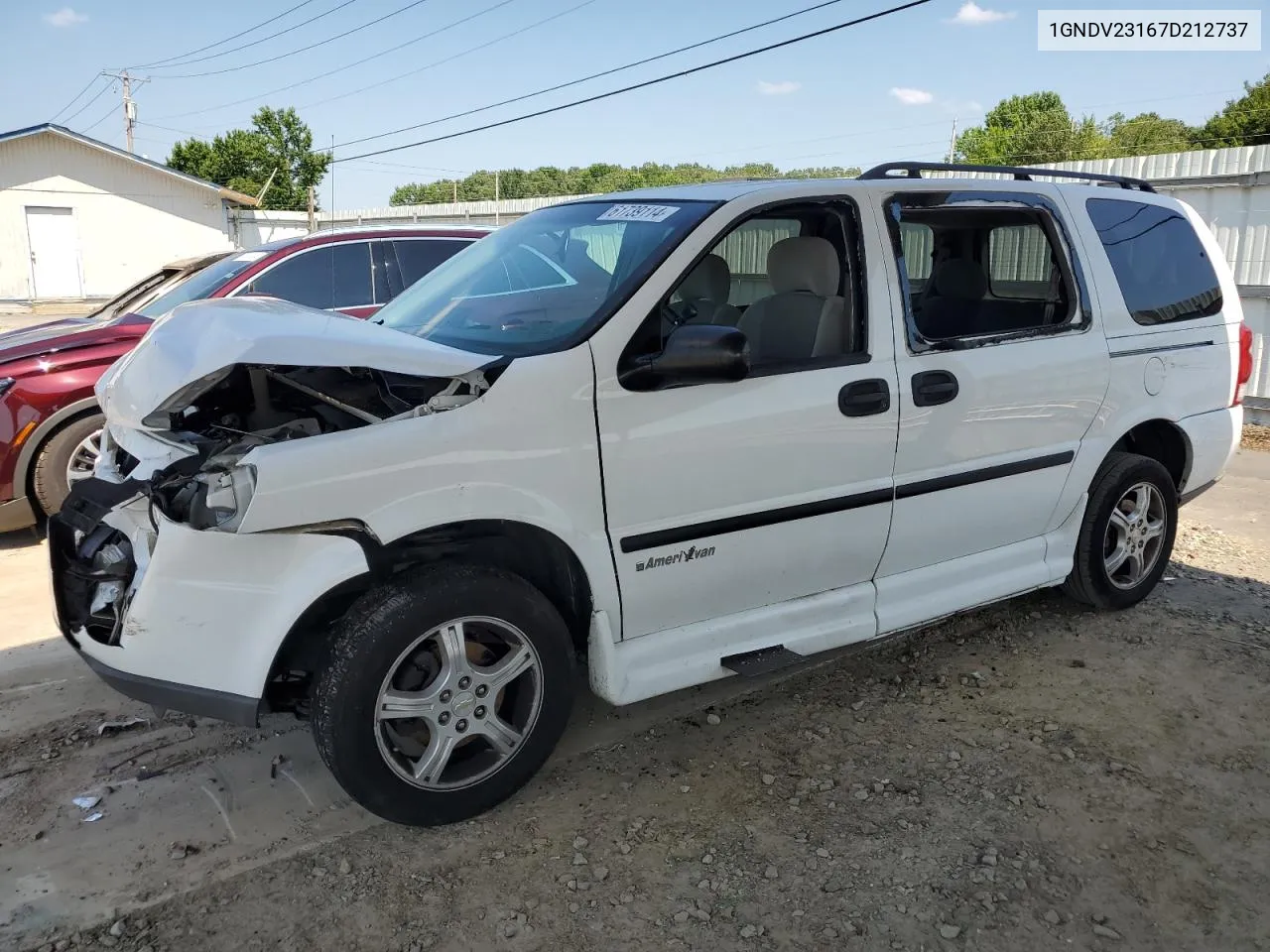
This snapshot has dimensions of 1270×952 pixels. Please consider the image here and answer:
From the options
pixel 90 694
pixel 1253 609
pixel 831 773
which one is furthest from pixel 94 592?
pixel 1253 609

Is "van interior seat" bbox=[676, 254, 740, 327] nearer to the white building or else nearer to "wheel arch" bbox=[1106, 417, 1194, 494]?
"wheel arch" bbox=[1106, 417, 1194, 494]

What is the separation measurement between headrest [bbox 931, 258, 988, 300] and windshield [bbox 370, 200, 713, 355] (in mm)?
1848

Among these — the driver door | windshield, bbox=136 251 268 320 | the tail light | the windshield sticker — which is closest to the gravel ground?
the tail light

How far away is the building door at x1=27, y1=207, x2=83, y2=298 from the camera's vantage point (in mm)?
28484

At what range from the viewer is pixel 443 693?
2924mm

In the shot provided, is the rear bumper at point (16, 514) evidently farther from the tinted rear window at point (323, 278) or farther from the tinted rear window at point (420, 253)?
the tinted rear window at point (420, 253)

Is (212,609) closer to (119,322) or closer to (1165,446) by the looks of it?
(1165,446)

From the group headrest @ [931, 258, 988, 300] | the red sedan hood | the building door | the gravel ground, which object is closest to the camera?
headrest @ [931, 258, 988, 300]

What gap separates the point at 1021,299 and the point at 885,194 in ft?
3.84

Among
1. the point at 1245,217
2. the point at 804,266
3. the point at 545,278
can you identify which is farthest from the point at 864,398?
the point at 1245,217

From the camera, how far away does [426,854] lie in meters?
2.91

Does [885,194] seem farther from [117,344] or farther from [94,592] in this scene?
[117,344]

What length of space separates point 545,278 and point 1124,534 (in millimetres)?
3007

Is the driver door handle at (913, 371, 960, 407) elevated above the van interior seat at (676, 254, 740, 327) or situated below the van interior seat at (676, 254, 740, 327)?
below
